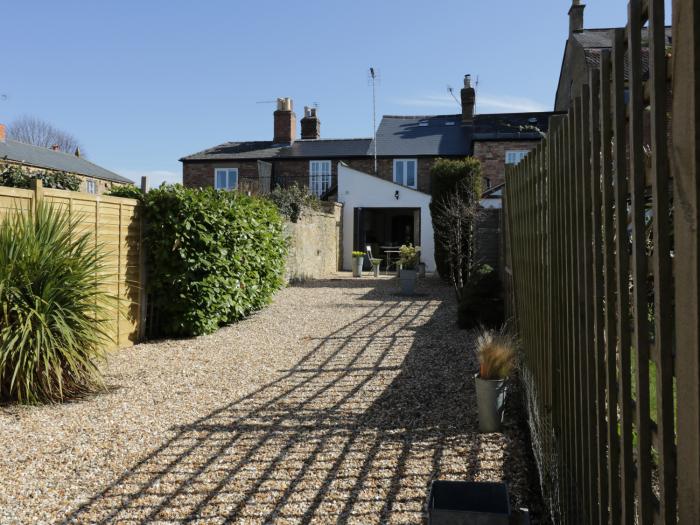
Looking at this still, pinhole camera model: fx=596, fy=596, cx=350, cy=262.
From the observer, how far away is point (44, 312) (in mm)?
5117

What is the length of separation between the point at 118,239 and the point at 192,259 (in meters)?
0.99

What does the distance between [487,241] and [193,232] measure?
15.5 feet

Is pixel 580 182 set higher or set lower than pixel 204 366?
higher

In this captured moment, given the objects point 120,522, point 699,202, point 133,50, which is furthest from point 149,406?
point 133,50

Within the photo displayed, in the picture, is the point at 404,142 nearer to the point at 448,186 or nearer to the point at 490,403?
the point at 448,186

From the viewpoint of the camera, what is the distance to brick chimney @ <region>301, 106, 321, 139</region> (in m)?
28.2

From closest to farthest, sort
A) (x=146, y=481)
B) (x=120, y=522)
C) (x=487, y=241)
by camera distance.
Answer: (x=120, y=522) < (x=146, y=481) < (x=487, y=241)

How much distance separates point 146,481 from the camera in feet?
11.3

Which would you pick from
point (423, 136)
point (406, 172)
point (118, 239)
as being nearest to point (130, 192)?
point (118, 239)

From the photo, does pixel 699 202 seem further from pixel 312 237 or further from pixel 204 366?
pixel 312 237

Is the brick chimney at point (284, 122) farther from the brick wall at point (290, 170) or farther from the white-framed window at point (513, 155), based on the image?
the white-framed window at point (513, 155)

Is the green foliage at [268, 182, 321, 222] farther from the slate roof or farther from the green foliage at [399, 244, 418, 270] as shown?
the slate roof

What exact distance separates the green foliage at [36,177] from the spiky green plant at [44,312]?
1518 mm

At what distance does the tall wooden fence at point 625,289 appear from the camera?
1.06m
